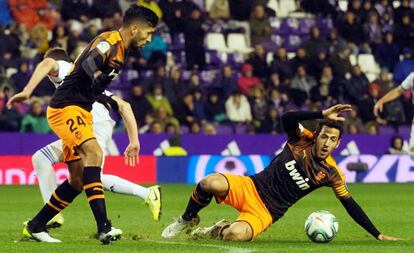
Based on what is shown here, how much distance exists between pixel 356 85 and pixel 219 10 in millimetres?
3749

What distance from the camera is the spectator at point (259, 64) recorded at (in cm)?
2559

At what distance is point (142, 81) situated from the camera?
79.0 feet

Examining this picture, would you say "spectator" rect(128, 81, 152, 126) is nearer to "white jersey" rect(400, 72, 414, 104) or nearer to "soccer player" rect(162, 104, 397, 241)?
"white jersey" rect(400, 72, 414, 104)

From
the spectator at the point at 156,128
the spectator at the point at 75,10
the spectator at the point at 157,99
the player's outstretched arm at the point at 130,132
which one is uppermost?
the spectator at the point at 75,10

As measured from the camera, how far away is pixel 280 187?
10758 millimetres

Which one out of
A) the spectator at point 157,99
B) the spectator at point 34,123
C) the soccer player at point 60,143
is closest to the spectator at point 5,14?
the spectator at point 34,123

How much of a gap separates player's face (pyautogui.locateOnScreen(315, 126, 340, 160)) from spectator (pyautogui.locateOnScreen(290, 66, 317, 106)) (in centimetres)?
1484

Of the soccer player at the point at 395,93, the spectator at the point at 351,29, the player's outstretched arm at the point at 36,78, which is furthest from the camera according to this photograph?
the spectator at the point at 351,29

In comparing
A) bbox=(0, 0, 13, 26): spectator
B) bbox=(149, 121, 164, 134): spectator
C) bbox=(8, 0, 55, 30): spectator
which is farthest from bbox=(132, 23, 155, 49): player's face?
bbox=(0, 0, 13, 26): spectator

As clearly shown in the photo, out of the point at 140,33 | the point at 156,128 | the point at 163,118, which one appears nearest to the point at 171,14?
the point at 163,118

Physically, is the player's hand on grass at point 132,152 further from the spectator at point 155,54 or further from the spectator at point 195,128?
the spectator at point 155,54

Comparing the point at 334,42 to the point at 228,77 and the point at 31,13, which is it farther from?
the point at 31,13

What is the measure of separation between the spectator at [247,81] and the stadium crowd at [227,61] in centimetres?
A: 2

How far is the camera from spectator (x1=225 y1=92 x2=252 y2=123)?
24.2 m
